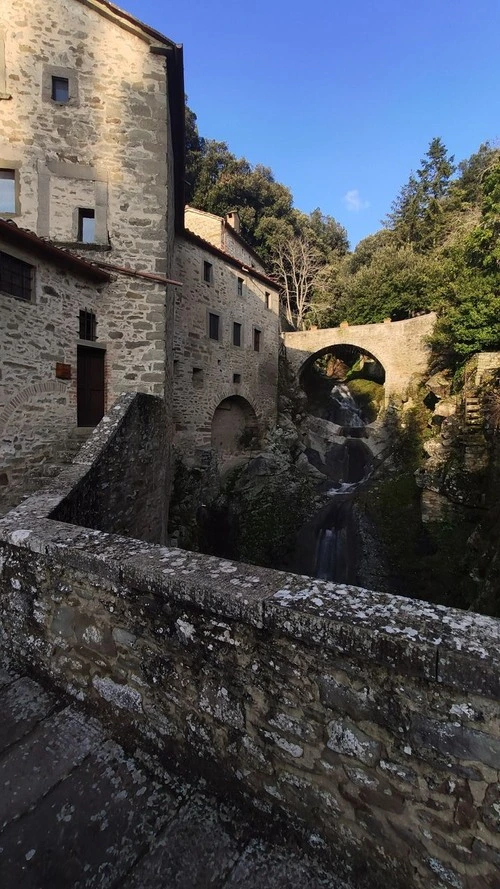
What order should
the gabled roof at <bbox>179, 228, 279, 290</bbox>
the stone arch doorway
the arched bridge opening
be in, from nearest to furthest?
the gabled roof at <bbox>179, 228, 279, 290</bbox>, the stone arch doorway, the arched bridge opening

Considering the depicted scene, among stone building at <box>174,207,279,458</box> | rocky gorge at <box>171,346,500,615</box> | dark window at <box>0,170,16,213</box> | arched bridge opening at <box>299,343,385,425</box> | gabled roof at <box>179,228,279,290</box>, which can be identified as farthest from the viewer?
arched bridge opening at <box>299,343,385,425</box>

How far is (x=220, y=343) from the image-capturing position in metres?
16.3

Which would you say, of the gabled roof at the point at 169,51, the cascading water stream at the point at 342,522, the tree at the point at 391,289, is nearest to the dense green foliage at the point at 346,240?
the tree at the point at 391,289

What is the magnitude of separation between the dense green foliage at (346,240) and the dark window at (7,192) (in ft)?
54.2

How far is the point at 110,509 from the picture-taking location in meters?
5.77

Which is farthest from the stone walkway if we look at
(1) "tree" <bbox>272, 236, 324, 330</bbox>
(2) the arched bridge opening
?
(1) "tree" <bbox>272, 236, 324, 330</bbox>

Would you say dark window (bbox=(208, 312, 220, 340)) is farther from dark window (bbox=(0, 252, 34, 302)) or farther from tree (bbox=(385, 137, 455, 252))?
tree (bbox=(385, 137, 455, 252))

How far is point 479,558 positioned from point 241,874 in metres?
9.05

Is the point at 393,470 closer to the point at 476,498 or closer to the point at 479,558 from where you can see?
the point at 476,498

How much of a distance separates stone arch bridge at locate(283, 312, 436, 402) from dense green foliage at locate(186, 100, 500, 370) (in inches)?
78.9

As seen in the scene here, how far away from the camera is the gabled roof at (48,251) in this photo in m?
6.26

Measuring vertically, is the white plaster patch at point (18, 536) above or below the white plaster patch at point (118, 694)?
above

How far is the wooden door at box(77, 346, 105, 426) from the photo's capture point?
8023mm

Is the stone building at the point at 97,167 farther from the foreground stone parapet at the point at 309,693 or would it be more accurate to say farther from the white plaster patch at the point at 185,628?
the white plaster patch at the point at 185,628
